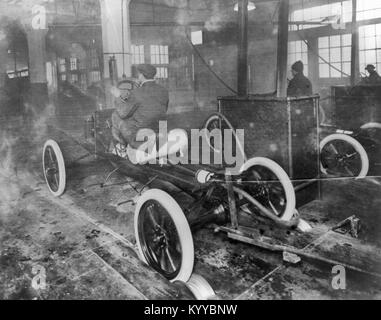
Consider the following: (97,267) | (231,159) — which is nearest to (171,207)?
(97,267)

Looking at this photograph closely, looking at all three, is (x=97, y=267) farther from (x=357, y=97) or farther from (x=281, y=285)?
(x=357, y=97)

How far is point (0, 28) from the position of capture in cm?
1267

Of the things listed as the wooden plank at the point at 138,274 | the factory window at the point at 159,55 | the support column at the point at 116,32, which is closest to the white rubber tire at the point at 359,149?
the wooden plank at the point at 138,274

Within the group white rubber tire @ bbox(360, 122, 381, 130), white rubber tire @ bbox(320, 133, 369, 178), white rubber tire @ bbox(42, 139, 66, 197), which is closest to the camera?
white rubber tire @ bbox(42, 139, 66, 197)

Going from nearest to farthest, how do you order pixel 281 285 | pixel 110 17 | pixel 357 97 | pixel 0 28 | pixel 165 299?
1. pixel 165 299
2. pixel 281 285
3. pixel 357 97
4. pixel 110 17
5. pixel 0 28

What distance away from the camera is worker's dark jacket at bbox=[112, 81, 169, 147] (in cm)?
424

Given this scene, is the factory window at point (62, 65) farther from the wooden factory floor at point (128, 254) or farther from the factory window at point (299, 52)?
the wooden factory floor at point (128, 254)

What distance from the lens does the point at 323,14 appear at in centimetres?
1271

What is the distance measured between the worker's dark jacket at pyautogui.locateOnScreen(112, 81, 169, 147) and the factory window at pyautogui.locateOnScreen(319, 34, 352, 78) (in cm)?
969

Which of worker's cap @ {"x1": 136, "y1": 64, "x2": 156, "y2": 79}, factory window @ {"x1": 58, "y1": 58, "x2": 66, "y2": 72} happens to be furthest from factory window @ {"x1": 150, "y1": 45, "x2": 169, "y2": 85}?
worker's cap @ {"x1": 136, "y1": 64, "x2": 156, "y2": 79}

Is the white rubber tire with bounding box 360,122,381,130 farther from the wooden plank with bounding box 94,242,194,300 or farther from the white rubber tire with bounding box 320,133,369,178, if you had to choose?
the wooden plank with bounding box 94,242,194,300

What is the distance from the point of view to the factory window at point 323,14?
11891mm

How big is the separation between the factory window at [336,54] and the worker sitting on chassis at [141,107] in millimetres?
9700

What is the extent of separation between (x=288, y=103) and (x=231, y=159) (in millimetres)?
1392
